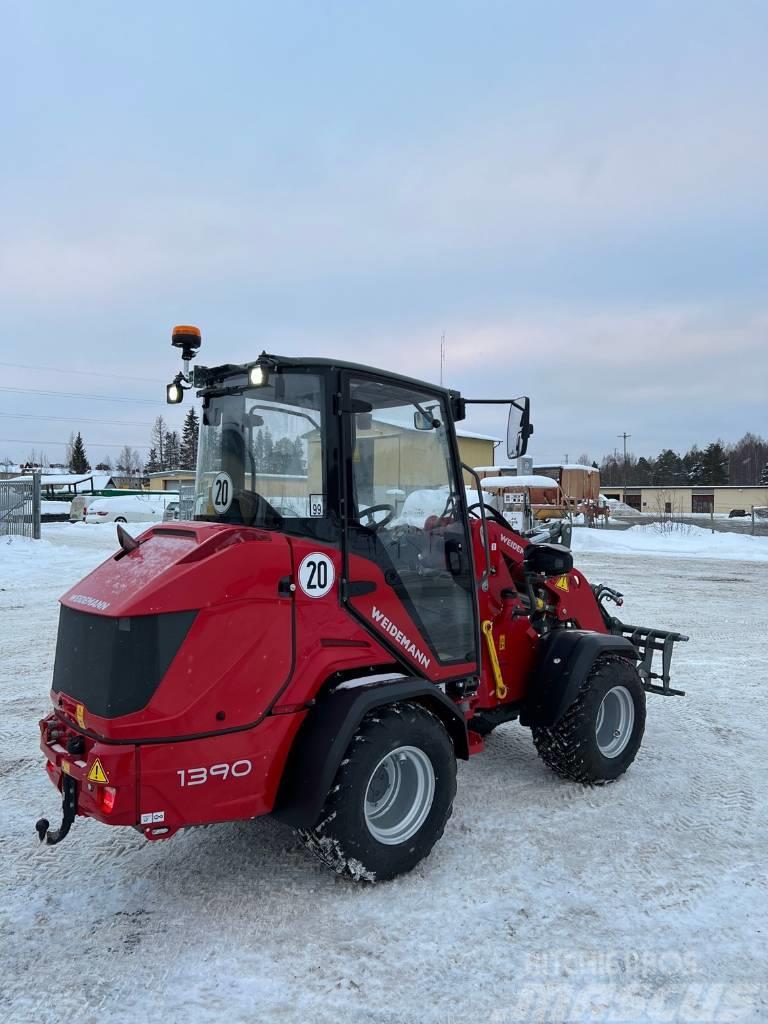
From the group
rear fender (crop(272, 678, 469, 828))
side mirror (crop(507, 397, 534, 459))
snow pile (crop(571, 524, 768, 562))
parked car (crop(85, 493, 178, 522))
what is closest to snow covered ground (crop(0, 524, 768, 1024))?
rear fender (crop(272, 678, 469, 828))

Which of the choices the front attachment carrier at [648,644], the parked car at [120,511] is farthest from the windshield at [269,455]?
the parked car at [120,511]

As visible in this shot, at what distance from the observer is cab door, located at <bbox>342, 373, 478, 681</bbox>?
3.25 m

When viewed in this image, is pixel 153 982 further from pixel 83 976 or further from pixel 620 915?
pixel 620 915

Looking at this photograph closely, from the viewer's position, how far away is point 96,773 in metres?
2.68

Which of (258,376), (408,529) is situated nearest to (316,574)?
(408,529)

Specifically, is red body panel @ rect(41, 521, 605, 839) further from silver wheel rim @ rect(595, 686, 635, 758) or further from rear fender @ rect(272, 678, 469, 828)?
silver wheel rim @ rect(595, 686, 635, 758)

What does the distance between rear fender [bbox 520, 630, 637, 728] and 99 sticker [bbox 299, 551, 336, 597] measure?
1.64m

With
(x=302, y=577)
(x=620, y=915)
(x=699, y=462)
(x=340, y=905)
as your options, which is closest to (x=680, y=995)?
(x=620, y=915)

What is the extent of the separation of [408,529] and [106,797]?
5.53 feet

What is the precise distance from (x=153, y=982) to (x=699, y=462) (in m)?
90.7

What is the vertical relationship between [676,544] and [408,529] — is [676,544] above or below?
below

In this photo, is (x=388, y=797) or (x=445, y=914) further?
(x=388, y=797)

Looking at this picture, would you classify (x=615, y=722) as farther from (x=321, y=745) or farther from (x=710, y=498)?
(x=710, y=498)

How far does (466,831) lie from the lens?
11.9ft
